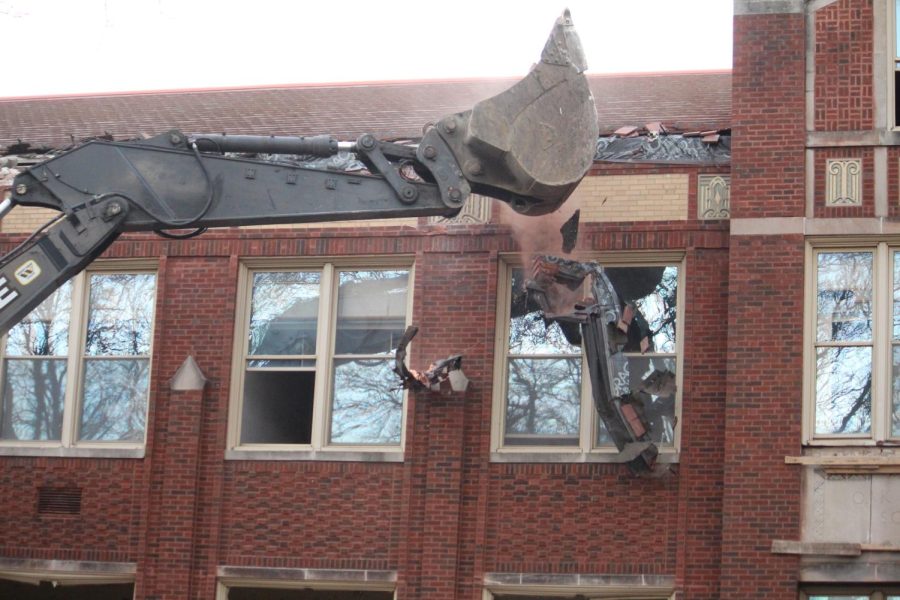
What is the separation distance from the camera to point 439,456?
1716cm

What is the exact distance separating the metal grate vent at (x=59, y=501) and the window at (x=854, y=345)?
7.90m

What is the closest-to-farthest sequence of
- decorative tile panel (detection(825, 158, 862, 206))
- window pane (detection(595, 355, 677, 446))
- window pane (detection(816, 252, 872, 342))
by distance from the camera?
1. window pane (detection(816, 252, 872, 342))
2. decorative tile panel (detection(825, 158, 862, 206))
3. window pane (detection(595, 355, 677, 446))

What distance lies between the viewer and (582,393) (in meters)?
17.3

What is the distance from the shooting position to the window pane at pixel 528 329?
17.6 metres

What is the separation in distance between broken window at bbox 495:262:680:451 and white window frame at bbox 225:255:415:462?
3.72 ft

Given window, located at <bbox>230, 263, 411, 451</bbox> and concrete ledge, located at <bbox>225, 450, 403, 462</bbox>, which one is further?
window, located at <bbox>230, 263, 411, 451</bbox>

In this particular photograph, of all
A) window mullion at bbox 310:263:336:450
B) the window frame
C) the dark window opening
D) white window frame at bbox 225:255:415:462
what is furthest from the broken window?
the dark window opening

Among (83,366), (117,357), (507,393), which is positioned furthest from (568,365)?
(83,366)

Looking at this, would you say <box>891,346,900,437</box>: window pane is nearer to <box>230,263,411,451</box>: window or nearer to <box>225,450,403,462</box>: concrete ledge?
<box>225,450,403,462</box>: concrete ledge

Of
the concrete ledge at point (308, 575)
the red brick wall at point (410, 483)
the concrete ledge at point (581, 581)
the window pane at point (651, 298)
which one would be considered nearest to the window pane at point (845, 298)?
the red brick wall at point (410, 483)

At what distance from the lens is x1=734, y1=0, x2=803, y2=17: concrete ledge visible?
17.0 meters

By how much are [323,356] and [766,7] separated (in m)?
5.98

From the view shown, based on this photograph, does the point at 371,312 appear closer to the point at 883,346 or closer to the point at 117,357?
the point at 117,357

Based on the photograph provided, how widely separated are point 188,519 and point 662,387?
524 cm
